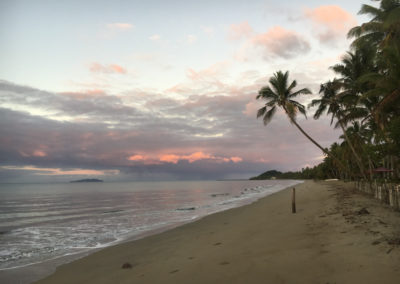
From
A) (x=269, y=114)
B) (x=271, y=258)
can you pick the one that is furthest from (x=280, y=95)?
(x=271, y=258)

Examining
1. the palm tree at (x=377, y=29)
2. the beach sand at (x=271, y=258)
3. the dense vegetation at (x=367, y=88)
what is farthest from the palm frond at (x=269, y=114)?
the beach sand at (x=271, y=258)

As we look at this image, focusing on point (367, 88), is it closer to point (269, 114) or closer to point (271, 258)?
point (269, 114)

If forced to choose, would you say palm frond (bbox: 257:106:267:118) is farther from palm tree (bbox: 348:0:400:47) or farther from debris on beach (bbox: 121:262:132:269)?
debris on beach (bbox: 121:262:132:269)

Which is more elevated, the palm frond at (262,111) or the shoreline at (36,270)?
the palm frond at (262,111)

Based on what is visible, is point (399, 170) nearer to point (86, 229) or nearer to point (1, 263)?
point (86, 229)

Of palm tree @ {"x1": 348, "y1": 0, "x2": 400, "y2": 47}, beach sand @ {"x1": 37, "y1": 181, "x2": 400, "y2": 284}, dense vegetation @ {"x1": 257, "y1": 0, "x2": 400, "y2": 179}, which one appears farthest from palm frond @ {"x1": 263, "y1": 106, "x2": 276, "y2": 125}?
beach sand @ {"x1": 37, "y1": 181, "x2": 400, "y2": 284}

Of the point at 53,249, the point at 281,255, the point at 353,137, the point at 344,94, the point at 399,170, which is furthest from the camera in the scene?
the point at 353,137

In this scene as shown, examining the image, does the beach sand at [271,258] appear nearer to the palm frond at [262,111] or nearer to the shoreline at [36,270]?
the shoreline at [36,270]

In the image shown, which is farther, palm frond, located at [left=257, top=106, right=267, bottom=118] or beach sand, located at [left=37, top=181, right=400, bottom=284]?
palm frond, located at [left=257, top=106, right=267, bottom=118]

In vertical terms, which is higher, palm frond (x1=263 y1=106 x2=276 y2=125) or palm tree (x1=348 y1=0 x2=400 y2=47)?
palm tree (x1=348 y1=0 x2=400 y2=47)

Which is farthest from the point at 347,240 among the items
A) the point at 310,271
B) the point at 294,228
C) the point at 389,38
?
Answer: the point at 389,38

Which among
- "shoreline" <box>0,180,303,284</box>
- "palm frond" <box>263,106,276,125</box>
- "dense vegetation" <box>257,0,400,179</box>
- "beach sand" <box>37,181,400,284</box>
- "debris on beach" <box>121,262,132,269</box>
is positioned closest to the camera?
"beach sand" <box>37,181,400,284</box>

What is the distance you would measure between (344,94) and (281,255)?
24.8 metres

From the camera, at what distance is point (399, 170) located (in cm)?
3062
